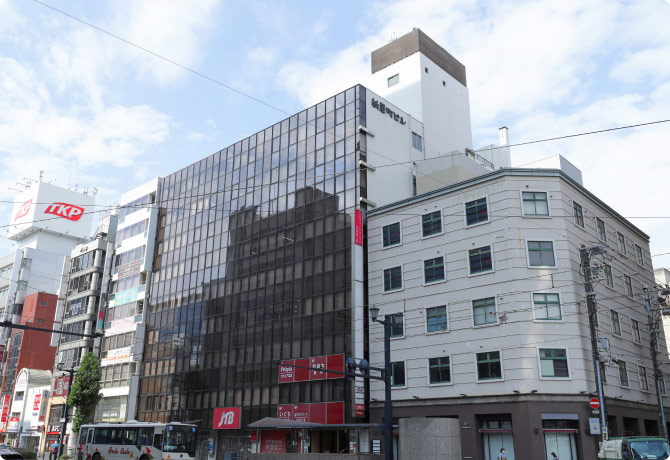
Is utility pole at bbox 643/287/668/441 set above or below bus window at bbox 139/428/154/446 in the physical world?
above

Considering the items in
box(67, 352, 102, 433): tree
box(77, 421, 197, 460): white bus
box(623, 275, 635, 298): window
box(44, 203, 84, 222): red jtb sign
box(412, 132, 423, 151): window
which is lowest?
box(77, 421, 197, 460): white bus

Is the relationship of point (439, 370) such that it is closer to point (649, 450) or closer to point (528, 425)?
point (528, 425)

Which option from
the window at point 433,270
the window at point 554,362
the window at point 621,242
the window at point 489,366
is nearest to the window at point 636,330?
the window at point 621,242

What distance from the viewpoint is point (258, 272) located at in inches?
2082

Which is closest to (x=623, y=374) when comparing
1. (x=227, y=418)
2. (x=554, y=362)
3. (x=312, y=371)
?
(x=554, y=362)

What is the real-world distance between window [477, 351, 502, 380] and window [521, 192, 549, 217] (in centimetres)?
899

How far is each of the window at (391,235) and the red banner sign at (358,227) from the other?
5.97 ft

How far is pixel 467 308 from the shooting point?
3778 centimetres

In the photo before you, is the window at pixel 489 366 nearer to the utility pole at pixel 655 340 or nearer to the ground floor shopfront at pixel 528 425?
the ground floor shopfront at pixel 528 425

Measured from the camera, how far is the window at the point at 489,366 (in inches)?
1387

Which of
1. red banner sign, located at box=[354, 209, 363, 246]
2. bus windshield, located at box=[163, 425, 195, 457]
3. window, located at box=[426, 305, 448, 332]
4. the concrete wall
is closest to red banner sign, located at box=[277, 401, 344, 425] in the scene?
bus windshield, located at box=[163, 425, 195, 457]

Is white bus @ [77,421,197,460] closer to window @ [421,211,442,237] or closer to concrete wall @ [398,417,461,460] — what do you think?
concrete wall @ [398,417,461,460]

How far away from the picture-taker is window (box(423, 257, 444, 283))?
40.1 m

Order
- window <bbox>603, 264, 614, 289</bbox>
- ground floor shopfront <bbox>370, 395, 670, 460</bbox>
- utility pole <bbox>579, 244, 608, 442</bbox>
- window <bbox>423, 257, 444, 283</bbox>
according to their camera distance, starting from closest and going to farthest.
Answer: utility pole <bbox>579, 244, 608, 442</bbox>
ground floor shopfront <bbox>370, 395, 670, 460</bbox>
window <bbox>423, 257, 444, 283</bbox>
window <bbox>603, 264, 614, 289</bbox>
